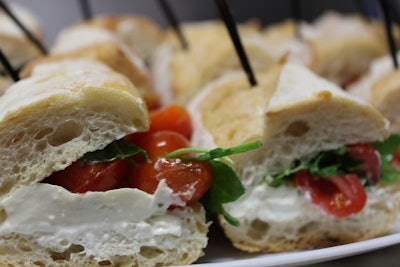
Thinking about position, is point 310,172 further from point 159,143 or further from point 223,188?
point 159,143

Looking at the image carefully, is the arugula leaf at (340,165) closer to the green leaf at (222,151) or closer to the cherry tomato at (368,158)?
the cherry tomato at (368,158)

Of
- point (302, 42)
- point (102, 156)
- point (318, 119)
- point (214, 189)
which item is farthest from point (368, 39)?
point (102, 156)

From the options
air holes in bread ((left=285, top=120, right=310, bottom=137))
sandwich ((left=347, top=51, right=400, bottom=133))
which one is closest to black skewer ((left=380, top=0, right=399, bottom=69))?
sandwich ((left=347, top=51, right=400, bottom=133))

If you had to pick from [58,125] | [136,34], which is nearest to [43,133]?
[58,125]

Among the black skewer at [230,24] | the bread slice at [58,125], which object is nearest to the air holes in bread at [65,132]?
the bread slice at [58,125]

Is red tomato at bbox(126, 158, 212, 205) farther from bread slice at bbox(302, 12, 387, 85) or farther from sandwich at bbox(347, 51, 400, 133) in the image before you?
bread slice at bbox(302, 12, 387, 85)
